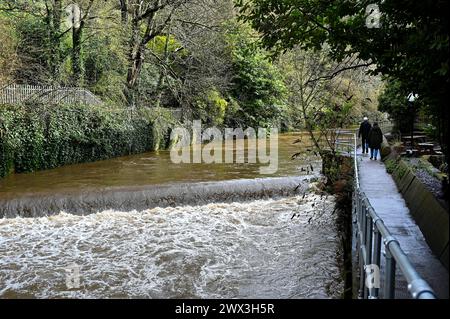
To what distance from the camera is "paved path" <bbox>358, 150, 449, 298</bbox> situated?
5.03 m

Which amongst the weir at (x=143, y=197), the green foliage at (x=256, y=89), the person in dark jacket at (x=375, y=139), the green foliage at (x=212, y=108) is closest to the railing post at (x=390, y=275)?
the weir at (x=143, y=197)

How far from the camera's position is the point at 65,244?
31.6 ft

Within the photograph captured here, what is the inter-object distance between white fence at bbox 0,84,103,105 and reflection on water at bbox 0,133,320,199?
2964mm

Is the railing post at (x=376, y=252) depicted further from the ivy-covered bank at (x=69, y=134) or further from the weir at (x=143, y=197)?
the ivy-covered bank at (x=69, y=134)

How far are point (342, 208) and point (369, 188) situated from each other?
284cm

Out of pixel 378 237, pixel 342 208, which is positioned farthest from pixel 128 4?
pixel 378 237

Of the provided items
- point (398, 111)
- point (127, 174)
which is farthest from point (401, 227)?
point (398, 111)

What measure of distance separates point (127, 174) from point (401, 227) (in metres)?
11.8

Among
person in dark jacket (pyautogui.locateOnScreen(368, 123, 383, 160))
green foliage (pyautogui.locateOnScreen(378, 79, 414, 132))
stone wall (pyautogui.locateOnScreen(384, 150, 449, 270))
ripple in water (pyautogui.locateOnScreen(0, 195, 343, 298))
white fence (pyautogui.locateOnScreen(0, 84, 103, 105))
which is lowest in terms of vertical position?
ripple in water (pyautogui.locateOnScreen(0, 195, 343, 298))

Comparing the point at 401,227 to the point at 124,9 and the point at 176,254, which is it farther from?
the point at 124,9

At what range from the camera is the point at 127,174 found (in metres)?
17.4

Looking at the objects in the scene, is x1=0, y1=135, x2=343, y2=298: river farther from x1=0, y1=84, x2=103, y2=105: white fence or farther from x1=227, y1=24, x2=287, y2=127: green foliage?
x1=227, y1=24, x2=287, y2=127: green foliage

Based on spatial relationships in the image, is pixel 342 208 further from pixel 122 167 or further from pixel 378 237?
pixel 122 167

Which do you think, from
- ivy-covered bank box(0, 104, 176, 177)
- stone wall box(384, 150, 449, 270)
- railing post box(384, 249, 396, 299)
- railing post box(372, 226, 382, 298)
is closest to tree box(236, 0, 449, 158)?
stone wall box(384, 150, 449, 270)
